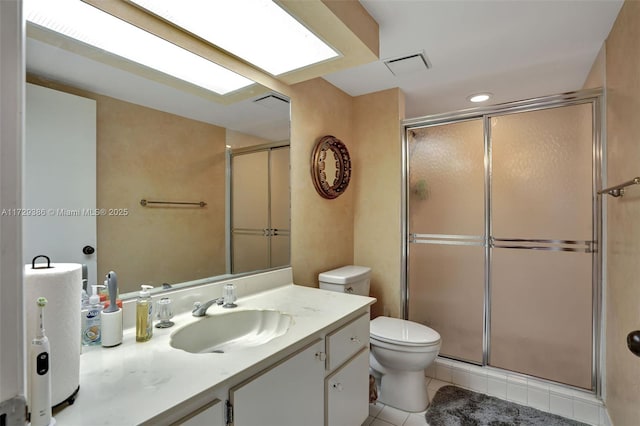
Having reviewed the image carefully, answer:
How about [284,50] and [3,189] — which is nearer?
[3,189]

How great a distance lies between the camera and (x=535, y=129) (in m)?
2.15

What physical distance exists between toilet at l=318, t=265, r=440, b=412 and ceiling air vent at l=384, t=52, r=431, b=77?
1485 mm

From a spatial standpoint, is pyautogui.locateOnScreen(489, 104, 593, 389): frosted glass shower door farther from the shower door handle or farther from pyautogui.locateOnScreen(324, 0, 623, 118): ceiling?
pyautogui.locateOnScreen(324, 0, 623, 118): ceiling

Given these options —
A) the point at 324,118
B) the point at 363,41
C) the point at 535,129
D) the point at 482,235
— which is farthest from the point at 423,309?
the point at 363,41

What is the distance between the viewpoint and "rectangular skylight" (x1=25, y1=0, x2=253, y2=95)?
40.8 inches

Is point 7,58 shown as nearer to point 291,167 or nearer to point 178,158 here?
point 178,158

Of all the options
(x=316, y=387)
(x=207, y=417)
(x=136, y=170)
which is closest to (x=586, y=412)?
(x=316, y=387)

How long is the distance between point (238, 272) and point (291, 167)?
76 centimetres

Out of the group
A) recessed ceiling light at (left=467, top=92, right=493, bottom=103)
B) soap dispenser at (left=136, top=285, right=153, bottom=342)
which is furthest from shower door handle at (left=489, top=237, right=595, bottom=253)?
soap dispenser at (left=136, top=285, right=153, bottom=342)

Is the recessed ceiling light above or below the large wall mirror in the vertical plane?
above

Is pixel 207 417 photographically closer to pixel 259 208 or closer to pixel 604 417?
pixel 259 208

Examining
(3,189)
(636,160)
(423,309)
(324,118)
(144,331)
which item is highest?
(324,118)

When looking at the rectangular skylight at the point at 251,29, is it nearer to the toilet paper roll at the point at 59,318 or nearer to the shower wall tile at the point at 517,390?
the toilet paper roll at the point at 59,318

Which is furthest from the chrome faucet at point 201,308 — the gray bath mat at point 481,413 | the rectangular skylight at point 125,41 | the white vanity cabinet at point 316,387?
the gray bath mat at point 481,413
